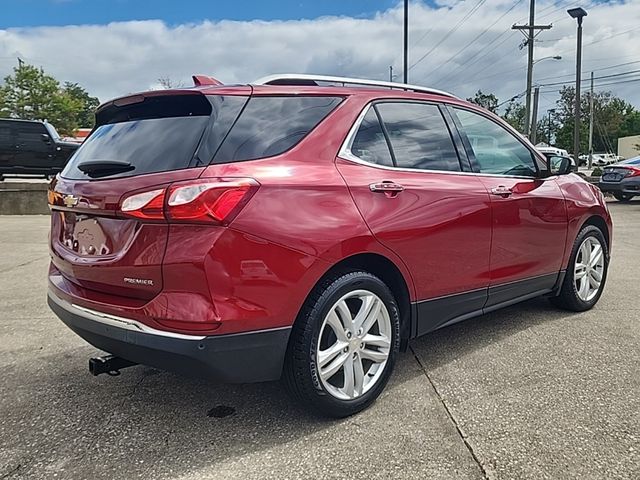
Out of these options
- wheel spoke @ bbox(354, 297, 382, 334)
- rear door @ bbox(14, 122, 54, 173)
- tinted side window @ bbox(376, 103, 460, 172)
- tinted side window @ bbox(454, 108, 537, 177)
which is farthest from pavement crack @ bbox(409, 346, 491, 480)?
rear door @ bbox(14, 122, 54, 173)

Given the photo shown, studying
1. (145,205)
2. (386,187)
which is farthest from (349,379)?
(145,205)

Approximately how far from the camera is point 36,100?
51.1 m

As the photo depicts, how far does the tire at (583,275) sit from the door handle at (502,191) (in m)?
1.14

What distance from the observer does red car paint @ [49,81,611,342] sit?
7.77 feet

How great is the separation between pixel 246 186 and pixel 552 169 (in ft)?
9.54

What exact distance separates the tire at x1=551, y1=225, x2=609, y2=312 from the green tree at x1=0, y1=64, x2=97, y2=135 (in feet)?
178

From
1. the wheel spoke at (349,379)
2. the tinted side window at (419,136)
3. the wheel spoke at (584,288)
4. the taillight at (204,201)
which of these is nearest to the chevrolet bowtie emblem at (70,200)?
the taillight at (204,201)

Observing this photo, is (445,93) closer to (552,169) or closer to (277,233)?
(552,169)

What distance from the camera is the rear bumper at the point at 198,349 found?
2.38 meters

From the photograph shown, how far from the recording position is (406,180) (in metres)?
3.13

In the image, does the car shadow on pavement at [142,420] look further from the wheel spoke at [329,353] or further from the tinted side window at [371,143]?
the tinted side window at [371,143]

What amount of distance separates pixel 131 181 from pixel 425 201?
1.60 meters

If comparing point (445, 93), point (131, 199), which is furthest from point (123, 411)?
point (445, 93)

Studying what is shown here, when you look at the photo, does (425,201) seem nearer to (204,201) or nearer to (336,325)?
(336,325)
